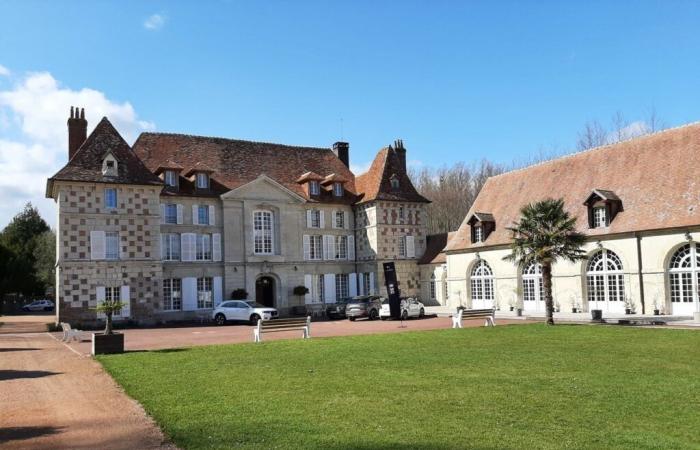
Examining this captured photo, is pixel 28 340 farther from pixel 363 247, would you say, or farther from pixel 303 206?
pixel 363 247

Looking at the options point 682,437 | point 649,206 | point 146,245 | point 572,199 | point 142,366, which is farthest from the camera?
point 146,245

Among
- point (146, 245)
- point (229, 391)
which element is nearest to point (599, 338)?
point (229, 391)

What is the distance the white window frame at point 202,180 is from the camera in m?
33.8

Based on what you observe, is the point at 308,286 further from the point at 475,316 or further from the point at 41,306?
the point at 41,306

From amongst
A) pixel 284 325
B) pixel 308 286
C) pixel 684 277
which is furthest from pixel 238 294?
pixel 684 277

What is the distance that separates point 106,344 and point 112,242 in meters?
15.6

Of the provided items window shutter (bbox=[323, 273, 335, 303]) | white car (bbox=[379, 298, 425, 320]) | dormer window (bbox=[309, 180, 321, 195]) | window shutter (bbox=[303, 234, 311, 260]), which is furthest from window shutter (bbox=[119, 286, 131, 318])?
dormer window (bbox=[309, 180, 321, 195])

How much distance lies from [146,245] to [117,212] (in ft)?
6.81

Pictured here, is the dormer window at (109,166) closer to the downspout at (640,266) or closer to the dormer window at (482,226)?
the dormer window at (482,226)

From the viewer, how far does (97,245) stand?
29281 millimetres

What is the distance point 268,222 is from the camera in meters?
35.5

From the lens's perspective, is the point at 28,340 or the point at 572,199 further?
the point at 572,199

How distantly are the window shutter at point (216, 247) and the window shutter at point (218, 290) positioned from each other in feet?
3.73

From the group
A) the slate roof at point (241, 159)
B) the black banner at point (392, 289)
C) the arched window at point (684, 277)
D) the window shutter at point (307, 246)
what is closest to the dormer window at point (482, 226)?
the black banner at point (392, 289)
